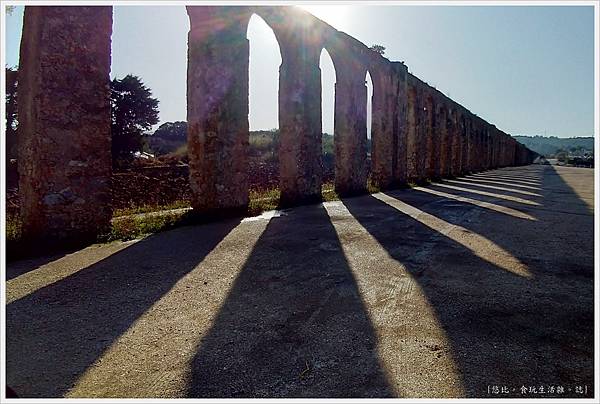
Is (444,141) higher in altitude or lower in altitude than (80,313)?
higher

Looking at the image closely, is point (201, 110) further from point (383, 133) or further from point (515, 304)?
point (383, 133)

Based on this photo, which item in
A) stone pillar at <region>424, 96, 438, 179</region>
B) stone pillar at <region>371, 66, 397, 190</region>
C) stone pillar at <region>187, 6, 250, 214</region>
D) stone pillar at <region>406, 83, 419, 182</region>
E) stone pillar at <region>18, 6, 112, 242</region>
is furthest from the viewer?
stone pillar at <region>424, 96, 438, 179</region>

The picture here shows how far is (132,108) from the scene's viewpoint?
77.1 ft

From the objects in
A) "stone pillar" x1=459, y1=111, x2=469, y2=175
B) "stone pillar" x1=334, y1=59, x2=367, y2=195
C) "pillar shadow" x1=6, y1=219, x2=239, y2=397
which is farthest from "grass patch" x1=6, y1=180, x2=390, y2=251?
"stone pillar" x1=459, y1=111, x2=469, y2=175

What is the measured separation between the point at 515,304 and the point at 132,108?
24.2 m

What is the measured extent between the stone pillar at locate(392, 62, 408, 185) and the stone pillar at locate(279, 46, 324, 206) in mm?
6104

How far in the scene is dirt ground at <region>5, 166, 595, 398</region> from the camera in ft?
6.64

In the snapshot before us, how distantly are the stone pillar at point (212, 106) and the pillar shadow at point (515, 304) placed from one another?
3062 mm

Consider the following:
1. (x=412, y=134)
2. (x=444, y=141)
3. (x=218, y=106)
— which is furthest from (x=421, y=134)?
(x=218, y=106)

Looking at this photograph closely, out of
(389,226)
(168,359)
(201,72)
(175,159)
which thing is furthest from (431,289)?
(175,159)

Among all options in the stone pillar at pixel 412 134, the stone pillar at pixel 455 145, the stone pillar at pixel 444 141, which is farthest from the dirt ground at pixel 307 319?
the stone pillar at pixel 455 145

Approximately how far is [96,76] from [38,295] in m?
3.21

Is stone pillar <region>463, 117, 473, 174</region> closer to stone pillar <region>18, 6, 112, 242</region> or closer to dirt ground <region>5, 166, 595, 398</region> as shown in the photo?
dirt ground <region>5, 166, 595, 398</region>

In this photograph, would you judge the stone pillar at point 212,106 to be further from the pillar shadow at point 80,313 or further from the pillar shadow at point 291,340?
the pillar shadow at point 291,340
